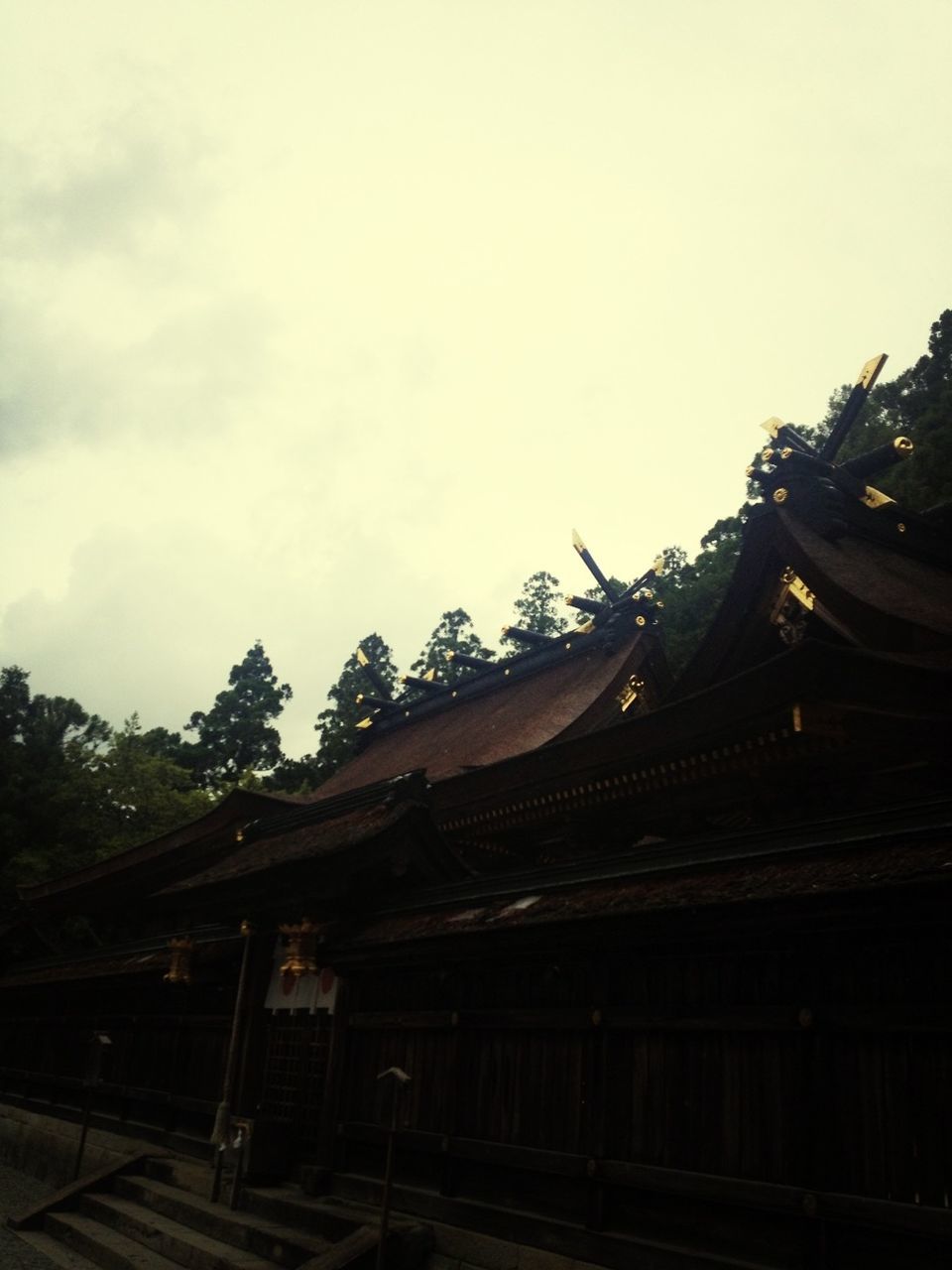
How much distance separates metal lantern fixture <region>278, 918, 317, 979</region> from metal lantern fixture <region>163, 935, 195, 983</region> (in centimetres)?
385

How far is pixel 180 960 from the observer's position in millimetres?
14008

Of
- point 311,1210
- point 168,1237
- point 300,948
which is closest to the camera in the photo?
point 311,1210

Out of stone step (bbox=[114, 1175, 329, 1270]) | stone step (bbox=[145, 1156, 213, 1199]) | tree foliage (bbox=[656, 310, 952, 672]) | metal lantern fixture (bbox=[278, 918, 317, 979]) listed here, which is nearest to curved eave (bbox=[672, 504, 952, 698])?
metal lantern fixture (bbox=[278, 918, 317, 979])

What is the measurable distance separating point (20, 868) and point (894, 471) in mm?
38620

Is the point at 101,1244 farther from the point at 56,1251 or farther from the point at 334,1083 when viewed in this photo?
the point at 334,1083

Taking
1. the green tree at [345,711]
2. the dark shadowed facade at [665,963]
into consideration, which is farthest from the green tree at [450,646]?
the dark shadowed facade at [665,963]

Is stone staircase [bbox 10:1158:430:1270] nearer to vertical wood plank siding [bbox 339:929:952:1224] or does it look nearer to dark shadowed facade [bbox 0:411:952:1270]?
dark shadowed facade [bbox 0:411:952:1270]

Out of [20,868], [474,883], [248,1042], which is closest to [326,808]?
[248,1042]

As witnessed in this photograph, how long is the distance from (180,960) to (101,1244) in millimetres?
3913

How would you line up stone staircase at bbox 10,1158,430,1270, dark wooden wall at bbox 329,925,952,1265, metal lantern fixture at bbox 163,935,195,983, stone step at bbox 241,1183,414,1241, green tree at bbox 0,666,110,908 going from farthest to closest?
1. green tree at bbox 0,666,110,908
2. metal lantern fixture at bbox 163,935,195,983
3. stone step at bbox 241,1183,414,1241
4. stone staircase at bbox 10,1158,430,1270
5. dark wooden wall at bbox 329,925,952,1265

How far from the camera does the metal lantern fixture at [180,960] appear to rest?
13930mm

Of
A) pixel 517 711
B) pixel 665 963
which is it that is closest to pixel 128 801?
pixel 517 711

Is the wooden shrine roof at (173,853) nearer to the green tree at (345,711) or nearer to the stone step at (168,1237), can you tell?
the stone step at (168,1237)

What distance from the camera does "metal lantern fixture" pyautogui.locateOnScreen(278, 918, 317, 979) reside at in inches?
420
